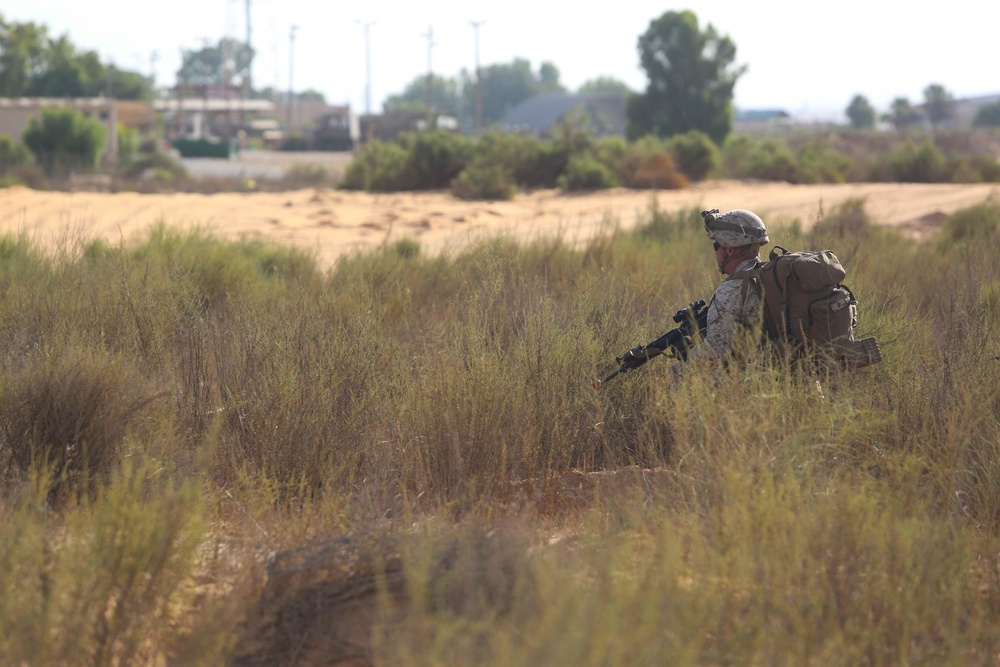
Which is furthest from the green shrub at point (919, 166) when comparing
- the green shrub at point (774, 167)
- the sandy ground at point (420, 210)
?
the sandy ground at point (420, 210)

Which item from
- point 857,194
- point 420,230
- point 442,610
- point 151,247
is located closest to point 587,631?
point 442,610

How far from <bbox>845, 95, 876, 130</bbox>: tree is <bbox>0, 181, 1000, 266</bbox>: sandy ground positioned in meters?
96.2

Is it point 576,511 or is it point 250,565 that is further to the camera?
point 576,511

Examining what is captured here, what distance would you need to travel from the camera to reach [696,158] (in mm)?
27141

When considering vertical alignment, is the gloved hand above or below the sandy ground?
below

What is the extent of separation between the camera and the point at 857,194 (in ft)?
69.0

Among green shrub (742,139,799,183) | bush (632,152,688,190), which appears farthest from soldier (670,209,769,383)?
green shrub (742,139,799,183)

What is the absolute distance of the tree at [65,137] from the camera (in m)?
37.7

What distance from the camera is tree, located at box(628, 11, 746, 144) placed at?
158 ft

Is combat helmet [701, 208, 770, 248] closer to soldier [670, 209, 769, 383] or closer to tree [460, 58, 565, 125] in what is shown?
soldier [670, 209, 769, 383]

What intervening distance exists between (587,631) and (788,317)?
260 cm

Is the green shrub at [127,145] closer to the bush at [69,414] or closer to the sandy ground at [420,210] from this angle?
the sandy ground at [420,210]

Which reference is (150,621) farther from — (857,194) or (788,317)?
(857,194)

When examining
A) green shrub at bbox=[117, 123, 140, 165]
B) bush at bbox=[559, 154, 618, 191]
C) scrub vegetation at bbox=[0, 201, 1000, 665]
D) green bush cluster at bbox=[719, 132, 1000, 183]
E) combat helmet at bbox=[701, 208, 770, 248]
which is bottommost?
scrub vegetation at bbox=[0, 201, 1000, 665]
